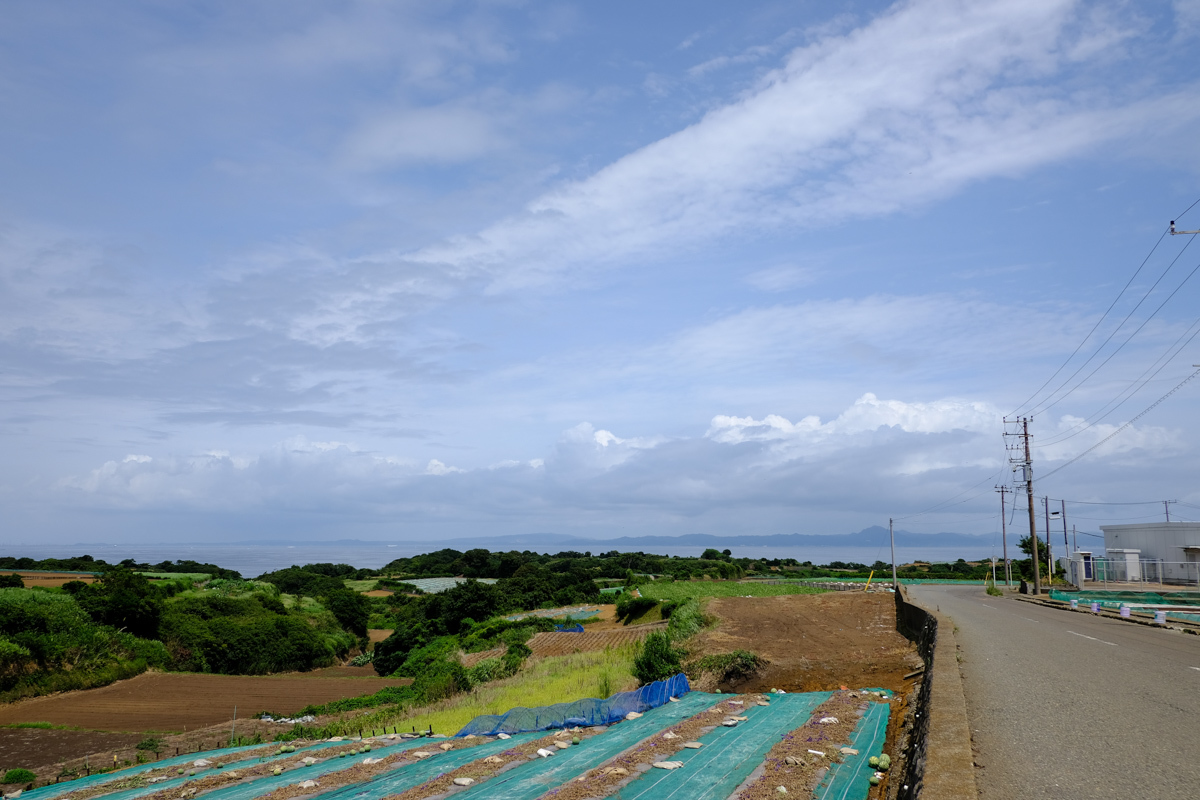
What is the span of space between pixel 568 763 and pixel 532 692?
12985 millimetres

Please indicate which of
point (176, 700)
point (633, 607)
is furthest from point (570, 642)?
point (176, 700)

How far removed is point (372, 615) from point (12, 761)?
6169cm

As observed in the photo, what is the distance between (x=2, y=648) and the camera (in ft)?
114

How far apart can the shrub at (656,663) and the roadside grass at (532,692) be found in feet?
3.09

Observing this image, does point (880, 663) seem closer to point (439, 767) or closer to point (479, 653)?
point (439, 767)

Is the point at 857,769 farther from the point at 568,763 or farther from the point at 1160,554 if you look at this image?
the point at 1160,554

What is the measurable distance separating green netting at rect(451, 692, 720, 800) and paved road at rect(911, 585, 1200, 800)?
4.35 meters

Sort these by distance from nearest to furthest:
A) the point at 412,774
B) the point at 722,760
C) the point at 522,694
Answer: the point at 722,760 → the point at 412,774 → the point at 522,694

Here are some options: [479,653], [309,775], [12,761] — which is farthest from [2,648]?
[309,775]

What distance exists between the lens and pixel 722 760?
29.3 feet

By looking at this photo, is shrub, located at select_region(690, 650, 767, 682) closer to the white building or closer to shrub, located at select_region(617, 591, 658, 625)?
shrub, located at select_region(617, 591, 658, 625)

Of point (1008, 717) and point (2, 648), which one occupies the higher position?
point (1008, 717)

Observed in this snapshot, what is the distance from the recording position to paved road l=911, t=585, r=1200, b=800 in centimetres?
656

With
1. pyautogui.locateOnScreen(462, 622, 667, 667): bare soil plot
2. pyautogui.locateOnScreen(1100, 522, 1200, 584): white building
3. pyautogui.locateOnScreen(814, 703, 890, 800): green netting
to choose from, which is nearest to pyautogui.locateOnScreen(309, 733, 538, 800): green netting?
pyautogui.locateOnScreen(814, 703, 890, 800): green netting
